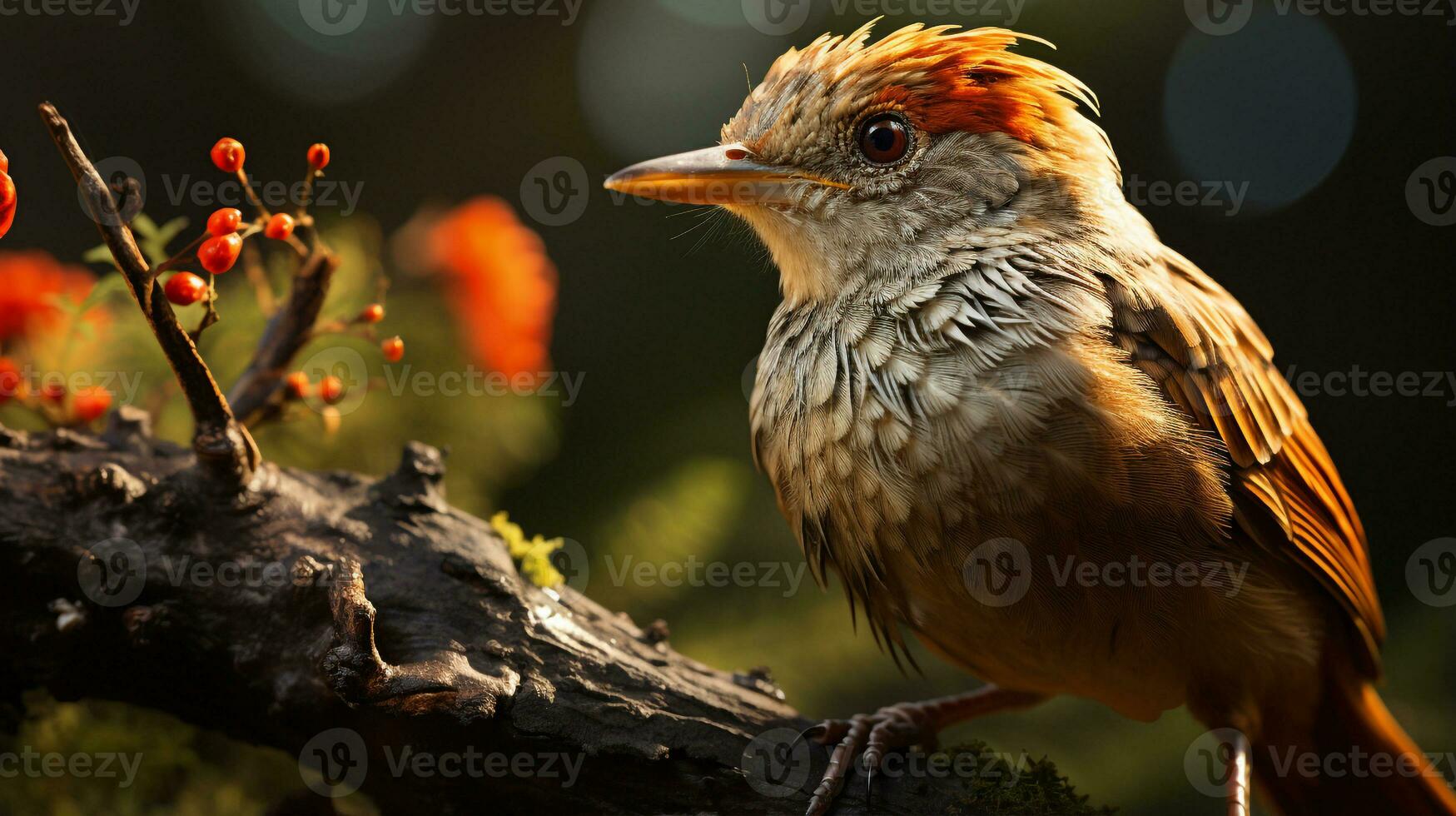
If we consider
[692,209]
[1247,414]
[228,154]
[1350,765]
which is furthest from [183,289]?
[1350,765]

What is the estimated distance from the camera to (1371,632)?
1.84 m

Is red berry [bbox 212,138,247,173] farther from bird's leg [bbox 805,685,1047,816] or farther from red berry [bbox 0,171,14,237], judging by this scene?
bird's leg [bbox 805,685,1047,816]

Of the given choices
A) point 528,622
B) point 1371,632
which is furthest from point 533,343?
point 1371,632

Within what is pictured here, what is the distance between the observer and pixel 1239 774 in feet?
5.59

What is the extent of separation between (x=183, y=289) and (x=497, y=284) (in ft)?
2.52

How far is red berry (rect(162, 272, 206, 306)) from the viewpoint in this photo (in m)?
1.22

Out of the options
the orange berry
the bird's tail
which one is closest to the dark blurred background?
the bird's tail

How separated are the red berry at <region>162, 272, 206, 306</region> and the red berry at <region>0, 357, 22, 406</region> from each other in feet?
1.75

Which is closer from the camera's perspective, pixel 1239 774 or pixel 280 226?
pixel 280 226

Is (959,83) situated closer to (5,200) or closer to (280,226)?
(280,226)

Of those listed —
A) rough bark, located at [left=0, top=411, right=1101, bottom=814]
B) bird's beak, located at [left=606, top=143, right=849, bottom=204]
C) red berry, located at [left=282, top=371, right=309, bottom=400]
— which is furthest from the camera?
bird's beak, located at [left=606, top=143, right=849, bottom=204]

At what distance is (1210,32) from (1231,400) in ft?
5.01

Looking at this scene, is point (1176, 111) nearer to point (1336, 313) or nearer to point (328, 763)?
point (1336, 313)

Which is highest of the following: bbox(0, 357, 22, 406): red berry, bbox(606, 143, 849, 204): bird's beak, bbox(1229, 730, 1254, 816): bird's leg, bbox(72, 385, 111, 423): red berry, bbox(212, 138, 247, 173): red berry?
bbox(606, 143, 849, 204): bird's beak
